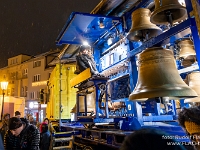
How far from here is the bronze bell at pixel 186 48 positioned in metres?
5.27

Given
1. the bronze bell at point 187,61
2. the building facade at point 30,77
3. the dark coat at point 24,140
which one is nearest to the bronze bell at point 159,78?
the dark coat at point 24,140

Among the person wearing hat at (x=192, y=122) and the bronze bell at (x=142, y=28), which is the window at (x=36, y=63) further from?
the person wearing hat at (x=192, y=122)

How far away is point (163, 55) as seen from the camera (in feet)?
10.7

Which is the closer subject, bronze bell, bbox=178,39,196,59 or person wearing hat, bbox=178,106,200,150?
person wearing hat, bbox=178,106,200,150

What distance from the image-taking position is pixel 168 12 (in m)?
3.63

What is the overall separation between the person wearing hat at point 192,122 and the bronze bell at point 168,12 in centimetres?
205

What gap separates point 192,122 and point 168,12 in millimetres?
2411

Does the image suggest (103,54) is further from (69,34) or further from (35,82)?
(35,82)

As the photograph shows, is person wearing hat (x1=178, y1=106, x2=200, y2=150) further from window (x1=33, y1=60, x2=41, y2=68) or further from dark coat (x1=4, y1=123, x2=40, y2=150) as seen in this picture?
window (x1=33, y1=60, x2=41, y2=68)

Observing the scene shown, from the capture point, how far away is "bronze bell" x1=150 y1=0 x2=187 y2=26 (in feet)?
11.0

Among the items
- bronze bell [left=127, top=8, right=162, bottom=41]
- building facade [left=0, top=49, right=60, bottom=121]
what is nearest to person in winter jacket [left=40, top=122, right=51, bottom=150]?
bronze bell [left=127, top=8, right=162, bottom=41]

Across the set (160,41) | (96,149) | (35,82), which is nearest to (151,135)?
(160,41)

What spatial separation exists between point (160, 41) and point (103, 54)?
528 centimetres

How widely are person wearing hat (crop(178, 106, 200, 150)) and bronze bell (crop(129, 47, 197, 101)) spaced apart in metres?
0.75
